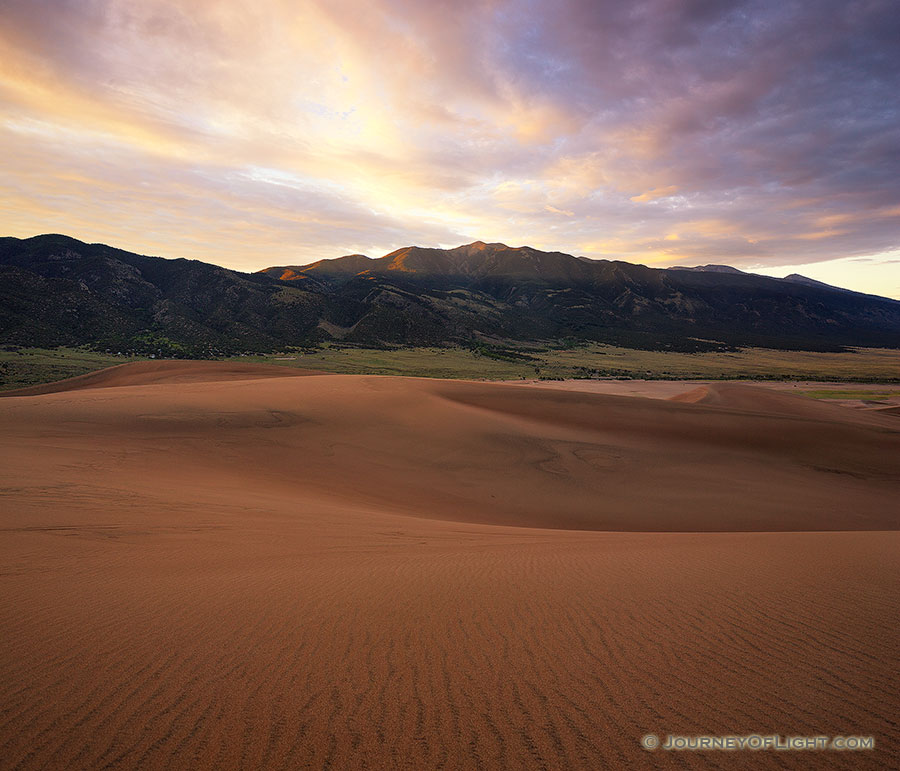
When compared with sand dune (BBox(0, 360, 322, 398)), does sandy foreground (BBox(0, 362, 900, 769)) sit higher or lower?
higher

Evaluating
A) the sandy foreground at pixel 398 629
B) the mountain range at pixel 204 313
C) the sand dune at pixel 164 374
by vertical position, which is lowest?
the sand dune at pixel 164 374

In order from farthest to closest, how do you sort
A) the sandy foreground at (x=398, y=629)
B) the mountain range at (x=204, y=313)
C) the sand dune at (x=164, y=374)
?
the mountain range at (x=204, y=313) → the sand dune at (x=164, y=374) → the sandy foreground at (x=398, y=629)

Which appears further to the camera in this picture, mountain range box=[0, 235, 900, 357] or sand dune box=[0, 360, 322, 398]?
mountain range box=[0, 235, 900, 357]

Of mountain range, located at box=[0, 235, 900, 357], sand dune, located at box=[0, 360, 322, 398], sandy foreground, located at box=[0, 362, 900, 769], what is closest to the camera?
sandy foreground, located at box=[0, 362, 900, 769]

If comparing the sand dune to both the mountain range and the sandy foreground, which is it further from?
the mountain range

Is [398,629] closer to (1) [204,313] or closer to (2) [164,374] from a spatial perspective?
(2) [164,374]

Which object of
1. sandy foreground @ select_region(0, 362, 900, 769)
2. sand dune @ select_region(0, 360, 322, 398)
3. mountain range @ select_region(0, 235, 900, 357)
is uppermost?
mountain range @ select_region(0, 235, 900, 357)

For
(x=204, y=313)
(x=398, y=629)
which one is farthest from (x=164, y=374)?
(x=204, y=313)

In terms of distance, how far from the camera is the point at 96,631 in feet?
11.6

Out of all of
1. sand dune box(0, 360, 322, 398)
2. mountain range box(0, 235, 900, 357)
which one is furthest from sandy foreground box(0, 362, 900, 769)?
mountain range box(0, 235, 900, 357)

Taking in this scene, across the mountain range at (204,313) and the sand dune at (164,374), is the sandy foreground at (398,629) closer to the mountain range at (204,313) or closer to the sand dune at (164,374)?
the sand dune at (164,374)

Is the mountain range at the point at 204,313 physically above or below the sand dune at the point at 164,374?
above

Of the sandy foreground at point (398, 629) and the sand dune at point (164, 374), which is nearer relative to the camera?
the sandy foreground at point (398, 629)

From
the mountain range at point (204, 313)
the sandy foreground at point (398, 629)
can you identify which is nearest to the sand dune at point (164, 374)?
the sandy foreground at point (398, 629)
